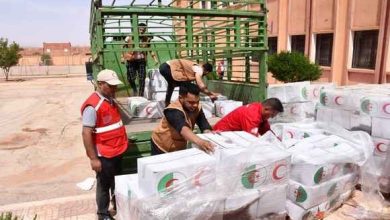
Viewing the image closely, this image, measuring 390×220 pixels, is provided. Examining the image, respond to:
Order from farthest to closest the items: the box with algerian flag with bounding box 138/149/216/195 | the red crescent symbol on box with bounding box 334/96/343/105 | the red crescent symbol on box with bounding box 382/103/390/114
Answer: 1. the red crescent symbol on box with bounding box 334/96/343/105
2. the red crescent symbol on box with bounding box 382/103/390/114
3. the box with algerian flag with bounding box 138/149/216/195

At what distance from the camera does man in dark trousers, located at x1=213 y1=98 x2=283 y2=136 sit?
3318mm

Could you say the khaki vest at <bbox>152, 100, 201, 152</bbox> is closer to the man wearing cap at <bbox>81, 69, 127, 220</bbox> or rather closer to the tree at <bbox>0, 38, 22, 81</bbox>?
the man wearing cap at <bbox>81, 69, 127, 220</bbox>

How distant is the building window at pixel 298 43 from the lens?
49.4 feet

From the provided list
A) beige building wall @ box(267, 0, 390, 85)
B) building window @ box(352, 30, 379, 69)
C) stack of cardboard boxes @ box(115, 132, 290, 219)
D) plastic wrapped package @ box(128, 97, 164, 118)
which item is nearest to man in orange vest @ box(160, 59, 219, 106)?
plastic wrapped package @ box(128, 97, 164, 118)

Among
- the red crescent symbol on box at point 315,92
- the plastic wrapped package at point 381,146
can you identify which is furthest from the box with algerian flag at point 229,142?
the red crescent symbol on box at point 315,92

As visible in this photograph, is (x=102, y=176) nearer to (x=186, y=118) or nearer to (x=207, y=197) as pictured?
(x=186, y=118)

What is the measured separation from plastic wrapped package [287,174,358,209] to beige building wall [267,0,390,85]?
9.07 metres

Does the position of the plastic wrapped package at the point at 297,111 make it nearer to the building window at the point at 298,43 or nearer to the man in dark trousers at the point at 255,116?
the man in dark trousers at the point at 255,116

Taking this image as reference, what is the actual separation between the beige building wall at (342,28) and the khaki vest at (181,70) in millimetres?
8787

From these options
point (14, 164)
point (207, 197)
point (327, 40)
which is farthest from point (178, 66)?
point (327, 40)

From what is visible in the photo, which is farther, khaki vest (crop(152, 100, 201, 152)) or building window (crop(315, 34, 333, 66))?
building window (crop(315, 34, 333, 66))

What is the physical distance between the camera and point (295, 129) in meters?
3.97

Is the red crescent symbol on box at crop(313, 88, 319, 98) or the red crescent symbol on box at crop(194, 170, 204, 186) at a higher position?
the red crescent symbol on box at crop(313, 88, 319, 98)

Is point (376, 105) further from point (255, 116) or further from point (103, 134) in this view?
point (103, 134)
